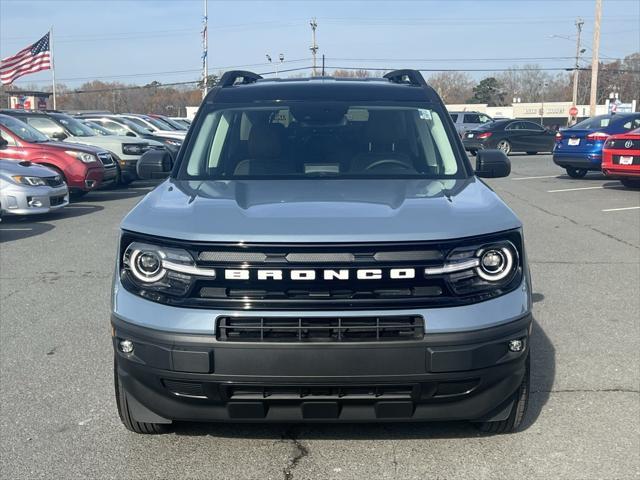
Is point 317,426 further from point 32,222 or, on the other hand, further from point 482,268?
point 32,222

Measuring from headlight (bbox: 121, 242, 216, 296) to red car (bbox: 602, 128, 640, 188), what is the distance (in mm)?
13681

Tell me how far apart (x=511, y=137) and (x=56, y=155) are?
19195mm

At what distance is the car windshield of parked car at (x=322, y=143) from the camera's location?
4.57 m

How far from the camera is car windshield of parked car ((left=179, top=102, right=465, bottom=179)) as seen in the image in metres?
4.57

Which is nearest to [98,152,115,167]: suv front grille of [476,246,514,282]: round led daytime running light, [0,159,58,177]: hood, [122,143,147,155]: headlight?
[122,143,147,155]: headlight

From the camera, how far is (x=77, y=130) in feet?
57.0

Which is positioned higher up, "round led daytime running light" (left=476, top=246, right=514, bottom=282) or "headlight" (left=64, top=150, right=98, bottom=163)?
"round led daytime running light" (left=476, top=246, right=514, bottom=282)

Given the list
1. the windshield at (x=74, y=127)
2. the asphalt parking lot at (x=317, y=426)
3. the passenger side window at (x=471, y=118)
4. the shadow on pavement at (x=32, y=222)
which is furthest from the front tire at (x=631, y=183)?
the passenger side window at (x=471, y=118)

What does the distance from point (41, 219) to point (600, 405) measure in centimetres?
1026

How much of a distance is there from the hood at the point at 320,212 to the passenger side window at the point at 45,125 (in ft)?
44.8

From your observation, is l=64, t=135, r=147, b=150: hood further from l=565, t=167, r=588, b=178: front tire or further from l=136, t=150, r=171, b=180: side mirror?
l=136, t=150, r=171, b=180: side mirror

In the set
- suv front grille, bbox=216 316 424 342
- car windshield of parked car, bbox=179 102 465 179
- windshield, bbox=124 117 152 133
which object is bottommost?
suv front grille, bbox=216 316 424 342

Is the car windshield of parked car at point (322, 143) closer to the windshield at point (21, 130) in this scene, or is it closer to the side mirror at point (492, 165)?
the side mirror at point (492, 165)

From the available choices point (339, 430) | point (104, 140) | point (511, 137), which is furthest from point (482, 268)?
point (511, 137)
